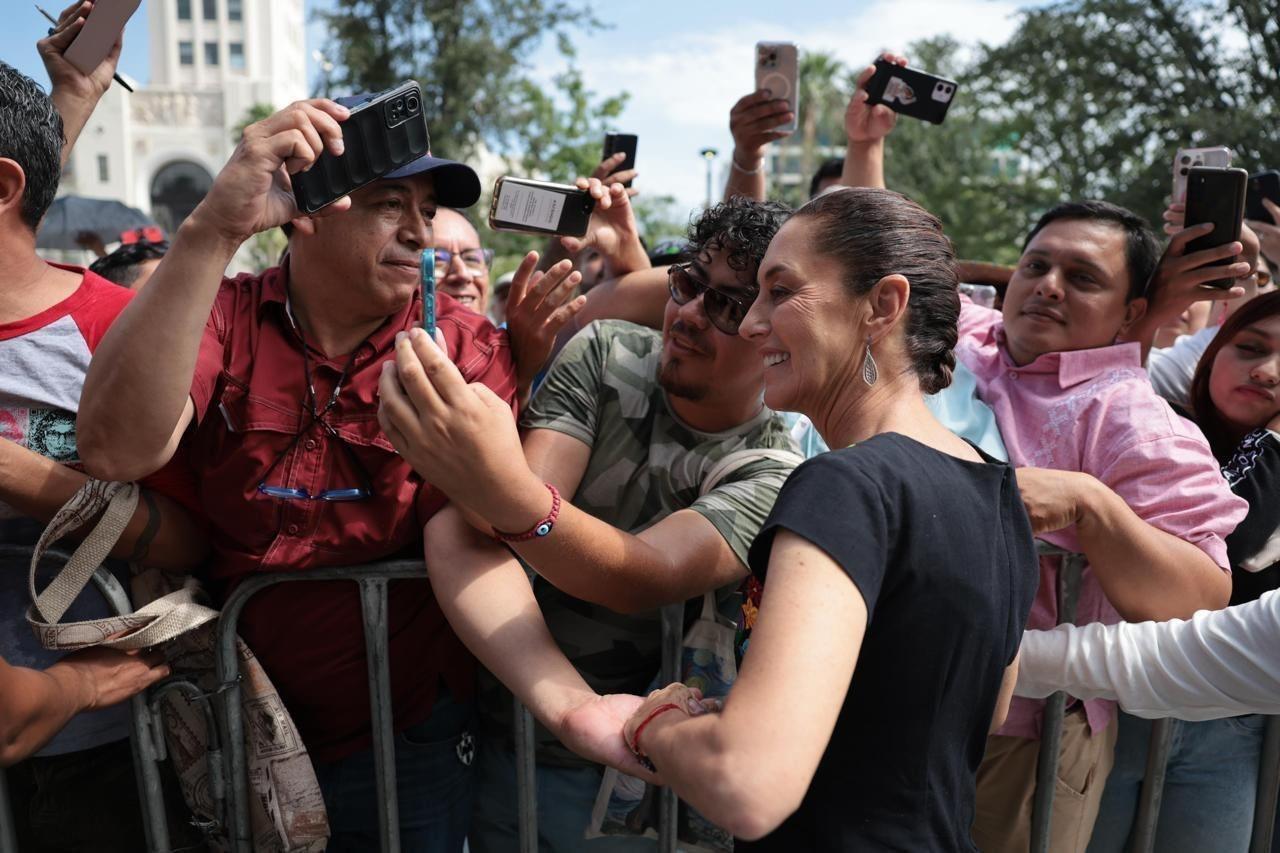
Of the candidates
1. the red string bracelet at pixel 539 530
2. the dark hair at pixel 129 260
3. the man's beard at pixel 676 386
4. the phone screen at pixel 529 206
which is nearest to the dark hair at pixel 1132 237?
the man's beard at pixel 676 386

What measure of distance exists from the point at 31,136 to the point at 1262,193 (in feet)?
12.3

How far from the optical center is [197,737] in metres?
2.21

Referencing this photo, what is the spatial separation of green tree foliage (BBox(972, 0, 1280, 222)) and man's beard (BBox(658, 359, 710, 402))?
1751 centimetres

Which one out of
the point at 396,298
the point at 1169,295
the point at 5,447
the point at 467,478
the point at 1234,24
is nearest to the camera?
the point at 467,478

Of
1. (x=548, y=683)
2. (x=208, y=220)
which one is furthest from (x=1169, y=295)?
(x=208, y=220)

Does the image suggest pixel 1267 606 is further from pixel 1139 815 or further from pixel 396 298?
pixel 396 298

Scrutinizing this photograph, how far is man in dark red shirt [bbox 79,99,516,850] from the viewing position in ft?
5.78

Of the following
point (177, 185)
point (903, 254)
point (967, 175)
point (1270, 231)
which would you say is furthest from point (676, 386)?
point (177, 185)

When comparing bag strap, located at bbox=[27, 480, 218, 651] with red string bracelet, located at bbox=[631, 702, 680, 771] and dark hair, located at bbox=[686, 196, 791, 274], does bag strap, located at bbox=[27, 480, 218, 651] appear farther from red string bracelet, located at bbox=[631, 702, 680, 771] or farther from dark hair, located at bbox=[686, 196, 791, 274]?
dark hair, located at bbox=[686, 196, 791, 274]

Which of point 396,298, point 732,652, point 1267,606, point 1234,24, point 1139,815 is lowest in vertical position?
point 1139,815

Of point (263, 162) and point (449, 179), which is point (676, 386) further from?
point (263, 162)

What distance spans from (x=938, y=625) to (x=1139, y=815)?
1.50 m

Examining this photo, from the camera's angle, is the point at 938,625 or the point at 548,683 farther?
the point at 548,683

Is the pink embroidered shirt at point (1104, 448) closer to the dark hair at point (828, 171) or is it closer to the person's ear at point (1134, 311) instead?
the person's ear at point (1134, 311)
